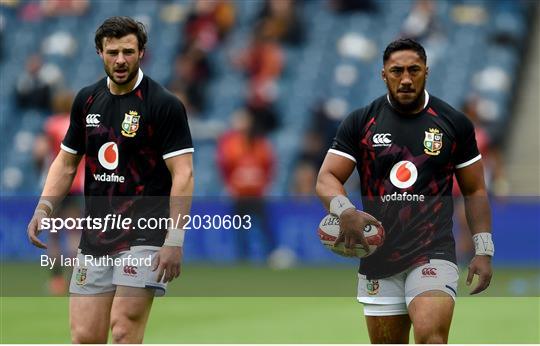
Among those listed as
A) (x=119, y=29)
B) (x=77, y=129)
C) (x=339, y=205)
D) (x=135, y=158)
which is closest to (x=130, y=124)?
(x=135, y=158)

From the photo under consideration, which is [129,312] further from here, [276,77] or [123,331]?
[276,77]

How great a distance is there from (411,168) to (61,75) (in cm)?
1684

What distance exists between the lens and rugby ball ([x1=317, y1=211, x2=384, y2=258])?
7.16m

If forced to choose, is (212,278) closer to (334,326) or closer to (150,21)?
(334,326)

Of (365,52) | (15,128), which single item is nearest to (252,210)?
(365,52)

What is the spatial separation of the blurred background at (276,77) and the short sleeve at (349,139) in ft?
34.1

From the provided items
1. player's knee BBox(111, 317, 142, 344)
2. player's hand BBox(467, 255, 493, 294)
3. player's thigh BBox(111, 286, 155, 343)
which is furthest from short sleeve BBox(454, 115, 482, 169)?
player's knee BBox(111, 317, 142, 344)

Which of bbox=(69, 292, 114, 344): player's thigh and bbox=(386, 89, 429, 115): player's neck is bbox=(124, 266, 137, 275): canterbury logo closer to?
bbox=(69, 292, 114, 344): player's thigh

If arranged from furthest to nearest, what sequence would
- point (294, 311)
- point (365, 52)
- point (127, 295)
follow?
1. point (365, 52)
2. point (294, 311)
3. point (127, 295)

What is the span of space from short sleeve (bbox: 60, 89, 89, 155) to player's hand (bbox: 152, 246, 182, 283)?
3.31 feet

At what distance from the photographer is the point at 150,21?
78.0 ft

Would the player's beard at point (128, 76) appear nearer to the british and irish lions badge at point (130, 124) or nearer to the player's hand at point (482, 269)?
the british and irish lions badge at point (130, 124)

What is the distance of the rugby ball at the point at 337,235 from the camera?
716 cm

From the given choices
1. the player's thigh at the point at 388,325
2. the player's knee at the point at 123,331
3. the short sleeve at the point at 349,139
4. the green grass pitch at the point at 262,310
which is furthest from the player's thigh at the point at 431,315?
the green grass pitch at the point at 262,310
